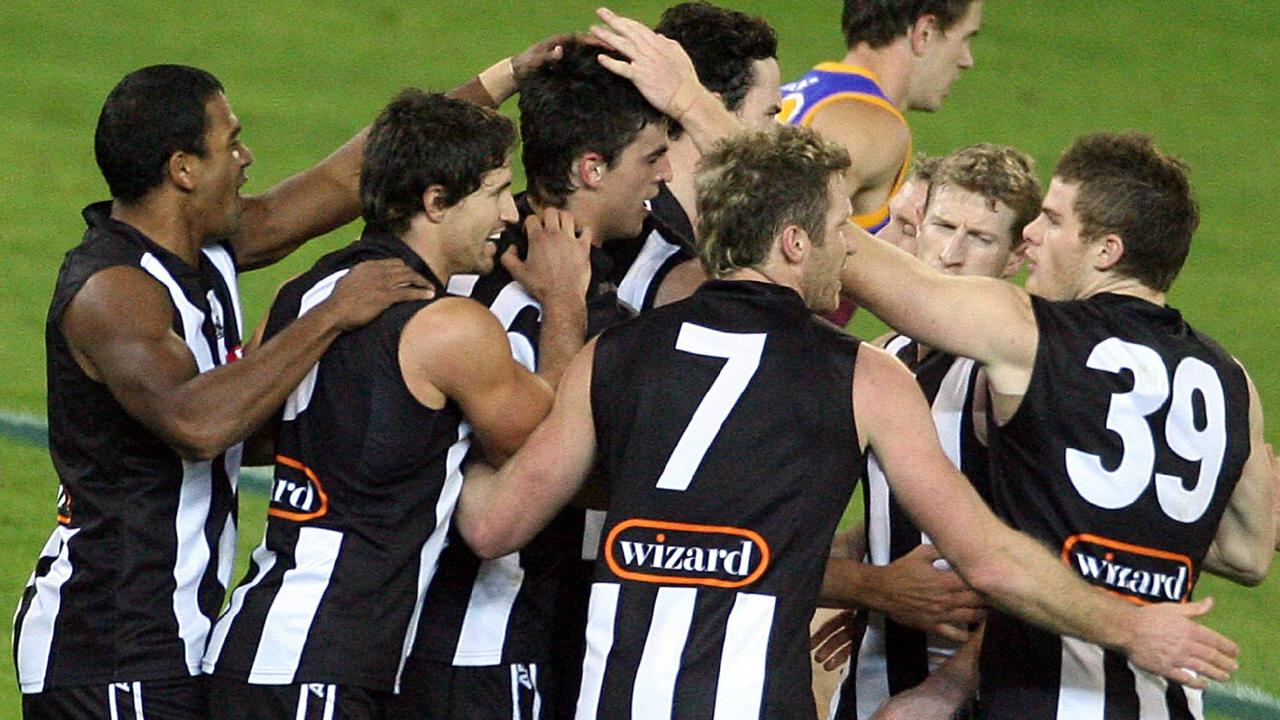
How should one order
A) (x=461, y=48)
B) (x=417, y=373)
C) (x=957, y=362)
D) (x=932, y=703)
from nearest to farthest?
(x=417, y=373) < (x=932, y=703) < (x=957, y=362) < (x=461, y=48)

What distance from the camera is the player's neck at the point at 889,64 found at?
27.6 feet

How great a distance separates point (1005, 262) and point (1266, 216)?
7.62 m

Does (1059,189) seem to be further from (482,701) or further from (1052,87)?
(1052,87)

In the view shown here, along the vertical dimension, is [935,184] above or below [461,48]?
below

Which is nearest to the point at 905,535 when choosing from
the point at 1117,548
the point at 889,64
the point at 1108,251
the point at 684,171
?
the point at 1117,548

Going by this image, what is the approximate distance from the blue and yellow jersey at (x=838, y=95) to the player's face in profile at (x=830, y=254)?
3.58 metres

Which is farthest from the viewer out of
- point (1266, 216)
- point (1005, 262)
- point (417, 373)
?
point (1266, 216)

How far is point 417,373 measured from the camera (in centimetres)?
458

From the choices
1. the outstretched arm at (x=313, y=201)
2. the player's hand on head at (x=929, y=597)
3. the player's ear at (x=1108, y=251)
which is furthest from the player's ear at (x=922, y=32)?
the player's hand on head at (x=929, y=597)

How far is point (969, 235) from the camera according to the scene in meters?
5.71

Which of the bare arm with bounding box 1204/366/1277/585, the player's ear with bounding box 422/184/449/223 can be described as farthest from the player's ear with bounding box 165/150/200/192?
the bare arm with bounding box 1204/366/1277/585

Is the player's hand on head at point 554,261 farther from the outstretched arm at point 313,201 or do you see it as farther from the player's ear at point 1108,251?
the player's ear at point 1108,251

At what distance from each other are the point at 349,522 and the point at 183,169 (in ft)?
3.34

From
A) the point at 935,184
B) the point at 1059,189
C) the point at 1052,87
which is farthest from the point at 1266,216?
the point at 1059,189
